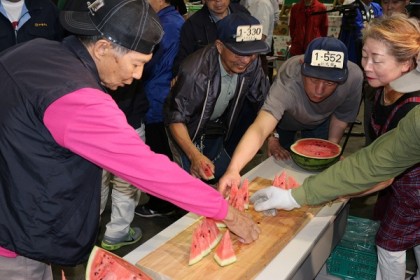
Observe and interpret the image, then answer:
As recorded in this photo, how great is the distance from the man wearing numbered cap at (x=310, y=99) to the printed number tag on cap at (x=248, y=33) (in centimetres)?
35

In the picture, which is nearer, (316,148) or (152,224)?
(316,148)

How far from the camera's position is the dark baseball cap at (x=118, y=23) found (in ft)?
4.83

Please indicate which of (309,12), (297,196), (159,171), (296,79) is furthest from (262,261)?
(309,12)

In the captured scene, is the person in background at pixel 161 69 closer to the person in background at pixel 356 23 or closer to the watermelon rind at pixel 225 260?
the watermelon rind at pixel 225 260

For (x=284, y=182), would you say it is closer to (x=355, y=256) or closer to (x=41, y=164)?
(x=355, y=256)

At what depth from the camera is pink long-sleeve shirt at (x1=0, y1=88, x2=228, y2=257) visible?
4.31 feet

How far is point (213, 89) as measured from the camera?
115 inches

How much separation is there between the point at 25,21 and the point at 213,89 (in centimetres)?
139

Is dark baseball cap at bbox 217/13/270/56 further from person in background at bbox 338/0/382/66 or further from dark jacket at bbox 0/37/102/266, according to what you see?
person in background at bbox 338/0/382/66

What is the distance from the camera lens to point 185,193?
1545 millimetres

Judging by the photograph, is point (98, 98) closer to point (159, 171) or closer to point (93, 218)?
point (159, 171)

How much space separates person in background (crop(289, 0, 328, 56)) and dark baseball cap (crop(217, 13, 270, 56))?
4.58 meters

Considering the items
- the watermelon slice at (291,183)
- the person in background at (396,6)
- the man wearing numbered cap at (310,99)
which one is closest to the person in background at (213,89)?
the man wearing numbered cap at (310,99)

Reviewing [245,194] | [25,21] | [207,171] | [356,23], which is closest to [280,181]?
[245,194]
